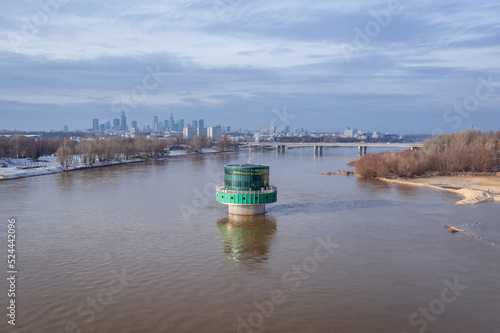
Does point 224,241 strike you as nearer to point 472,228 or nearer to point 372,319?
point 372,319

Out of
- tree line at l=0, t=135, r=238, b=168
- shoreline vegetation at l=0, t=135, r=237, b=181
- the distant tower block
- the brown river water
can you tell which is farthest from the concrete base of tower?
tree line at l=0, t=135, r=238, b=168

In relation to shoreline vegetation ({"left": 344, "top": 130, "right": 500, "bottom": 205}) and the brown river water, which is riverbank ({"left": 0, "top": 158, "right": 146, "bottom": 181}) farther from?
shoreline vegetation ({"left": 344, "top": 130, "right": 500, "bottom": 205})

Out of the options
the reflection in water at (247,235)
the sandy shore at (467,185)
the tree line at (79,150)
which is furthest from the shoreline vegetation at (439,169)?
the tree line at (79,150)

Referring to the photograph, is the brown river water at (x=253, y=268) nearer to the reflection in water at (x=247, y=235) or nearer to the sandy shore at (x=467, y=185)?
the reflection in water at (x=247, y=235)

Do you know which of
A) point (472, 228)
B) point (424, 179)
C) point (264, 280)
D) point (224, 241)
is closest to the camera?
point (264, 280)

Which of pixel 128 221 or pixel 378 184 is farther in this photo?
pixel 378 184

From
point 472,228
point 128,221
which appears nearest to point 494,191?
point 472,228

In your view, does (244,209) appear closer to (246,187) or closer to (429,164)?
(246,187)
